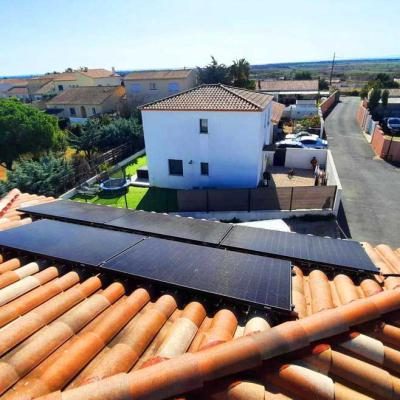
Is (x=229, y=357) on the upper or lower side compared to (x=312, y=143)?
upper

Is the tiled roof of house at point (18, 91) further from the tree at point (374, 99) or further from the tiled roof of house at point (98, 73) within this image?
the tree at point (374, 99)

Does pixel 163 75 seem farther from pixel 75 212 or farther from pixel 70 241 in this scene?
pixel 70 241

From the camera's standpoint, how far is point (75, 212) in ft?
30.4

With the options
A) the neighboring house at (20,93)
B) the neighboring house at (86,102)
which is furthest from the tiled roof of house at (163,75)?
the neighboring house at (20,93)

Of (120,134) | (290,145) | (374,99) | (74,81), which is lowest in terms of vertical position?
(290,145)

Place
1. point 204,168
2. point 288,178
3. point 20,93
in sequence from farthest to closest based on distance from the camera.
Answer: point 20,93 → point 288,178 → point 204,168

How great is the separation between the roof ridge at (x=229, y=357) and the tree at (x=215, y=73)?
5925cm

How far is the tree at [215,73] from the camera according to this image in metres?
56.9

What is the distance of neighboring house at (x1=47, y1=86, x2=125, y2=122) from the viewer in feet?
185

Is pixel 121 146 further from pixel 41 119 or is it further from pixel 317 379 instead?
pixel 317 379

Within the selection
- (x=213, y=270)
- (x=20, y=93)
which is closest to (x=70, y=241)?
(x=213, y=270)

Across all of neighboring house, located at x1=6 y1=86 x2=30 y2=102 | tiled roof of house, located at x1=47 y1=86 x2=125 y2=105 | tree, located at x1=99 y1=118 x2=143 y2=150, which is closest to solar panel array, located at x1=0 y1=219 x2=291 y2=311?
tree, located at x1=99 y1=118 x2=143 y2=150

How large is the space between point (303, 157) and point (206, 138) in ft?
36.0

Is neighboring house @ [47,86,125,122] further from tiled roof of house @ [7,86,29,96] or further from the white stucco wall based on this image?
tiled roof of house @ [7,86,29,96]
